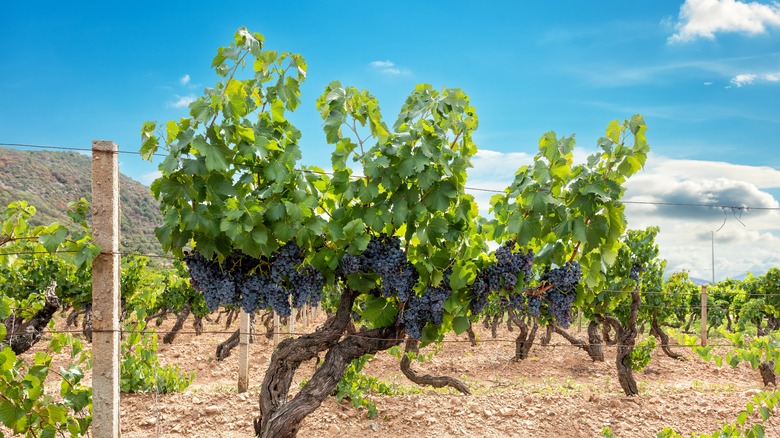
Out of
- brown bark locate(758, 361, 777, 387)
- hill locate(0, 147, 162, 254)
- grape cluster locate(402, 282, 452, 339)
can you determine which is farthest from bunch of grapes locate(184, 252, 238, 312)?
hill locate(0, 147, 162, 254)

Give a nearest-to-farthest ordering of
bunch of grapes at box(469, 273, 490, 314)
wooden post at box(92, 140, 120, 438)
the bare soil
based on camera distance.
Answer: wooden post at box(92, 140, 120, 438) < bunch of grapes at box(469, 273, 490, 314) < the bare soil

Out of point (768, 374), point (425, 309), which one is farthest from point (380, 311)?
point (768, 374)

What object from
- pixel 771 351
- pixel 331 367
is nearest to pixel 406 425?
pixel 331 367

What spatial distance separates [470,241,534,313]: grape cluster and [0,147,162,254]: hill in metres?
42.9

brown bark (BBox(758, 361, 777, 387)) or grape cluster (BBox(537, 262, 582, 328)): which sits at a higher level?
grape cluster (BBox(537, 262, 582, 328))

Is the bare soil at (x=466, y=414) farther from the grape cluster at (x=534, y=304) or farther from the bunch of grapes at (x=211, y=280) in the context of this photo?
the bunch of grapes at (x=211, y=280)

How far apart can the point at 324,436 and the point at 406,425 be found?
1007mm

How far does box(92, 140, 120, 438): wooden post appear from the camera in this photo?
3.94 metres

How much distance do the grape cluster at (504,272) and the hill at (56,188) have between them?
141 ft

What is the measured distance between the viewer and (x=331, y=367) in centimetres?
464

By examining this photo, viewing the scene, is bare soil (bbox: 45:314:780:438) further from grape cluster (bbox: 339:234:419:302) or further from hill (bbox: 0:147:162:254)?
A: hill (bbox: 0:147:162:254)

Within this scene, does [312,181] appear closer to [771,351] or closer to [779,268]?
[771,351]

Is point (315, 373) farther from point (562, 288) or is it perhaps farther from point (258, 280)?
point (562, 288)

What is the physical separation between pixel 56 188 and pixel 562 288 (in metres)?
74.2
